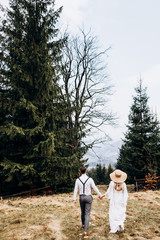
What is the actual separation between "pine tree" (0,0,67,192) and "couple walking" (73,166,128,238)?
19.8 ft

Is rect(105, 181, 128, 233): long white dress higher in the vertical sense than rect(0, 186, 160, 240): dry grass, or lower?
higher

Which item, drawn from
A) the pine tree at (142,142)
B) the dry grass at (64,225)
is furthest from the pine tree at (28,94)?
the pine tree at (142,142)

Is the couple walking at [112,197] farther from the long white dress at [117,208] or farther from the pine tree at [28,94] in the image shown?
the pine tree at [28,94]

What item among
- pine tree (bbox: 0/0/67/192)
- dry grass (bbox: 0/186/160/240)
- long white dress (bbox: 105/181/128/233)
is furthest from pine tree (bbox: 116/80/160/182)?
long white dress (bbox: 105/181/128/233)

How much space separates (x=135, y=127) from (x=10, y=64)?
48.4ft

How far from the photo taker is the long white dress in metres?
5.36

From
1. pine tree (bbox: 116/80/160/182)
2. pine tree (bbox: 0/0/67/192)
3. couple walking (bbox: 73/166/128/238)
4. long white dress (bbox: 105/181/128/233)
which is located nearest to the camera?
couple walking (bbox: 73/166/128/238)

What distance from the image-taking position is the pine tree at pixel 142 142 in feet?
64.5

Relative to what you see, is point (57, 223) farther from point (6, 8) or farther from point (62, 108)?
point (6, 8)

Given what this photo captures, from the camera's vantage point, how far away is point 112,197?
5648mm

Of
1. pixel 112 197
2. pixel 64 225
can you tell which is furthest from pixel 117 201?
pixel 64 225

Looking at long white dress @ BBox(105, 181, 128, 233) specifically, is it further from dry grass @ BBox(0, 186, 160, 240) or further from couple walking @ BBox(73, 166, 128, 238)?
dry grass @ BBox(0, 186, 160, 240)

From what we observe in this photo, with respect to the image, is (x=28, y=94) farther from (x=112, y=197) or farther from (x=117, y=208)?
(x=117, y=208)

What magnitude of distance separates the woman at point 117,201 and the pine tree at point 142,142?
14.4 metres
